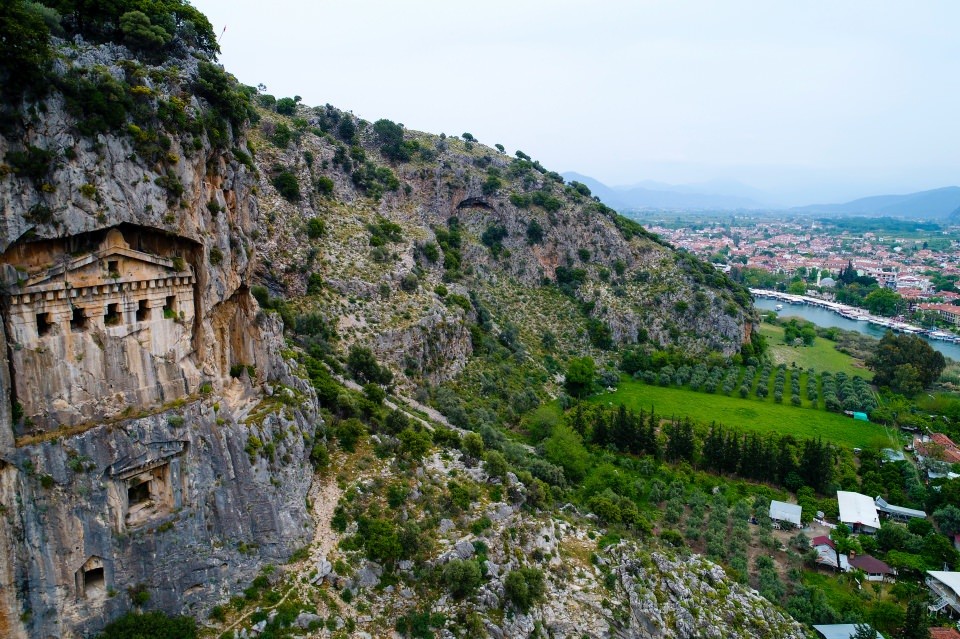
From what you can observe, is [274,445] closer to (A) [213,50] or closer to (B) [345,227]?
(A) [213,50]

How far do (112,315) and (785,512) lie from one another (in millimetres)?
48758

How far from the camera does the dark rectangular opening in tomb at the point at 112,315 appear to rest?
22438 mm

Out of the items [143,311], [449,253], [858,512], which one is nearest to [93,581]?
[143,311]

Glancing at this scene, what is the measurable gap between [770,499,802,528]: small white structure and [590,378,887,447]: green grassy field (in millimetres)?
15914

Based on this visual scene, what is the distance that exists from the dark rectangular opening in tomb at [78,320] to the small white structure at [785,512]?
159 ft

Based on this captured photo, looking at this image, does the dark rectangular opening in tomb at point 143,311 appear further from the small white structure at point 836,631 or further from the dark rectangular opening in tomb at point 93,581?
the small white structure at point 836,631

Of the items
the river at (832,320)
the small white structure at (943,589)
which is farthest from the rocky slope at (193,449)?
the river at (832,320)

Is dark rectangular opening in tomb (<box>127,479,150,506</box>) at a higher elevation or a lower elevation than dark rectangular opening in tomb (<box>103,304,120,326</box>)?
lower

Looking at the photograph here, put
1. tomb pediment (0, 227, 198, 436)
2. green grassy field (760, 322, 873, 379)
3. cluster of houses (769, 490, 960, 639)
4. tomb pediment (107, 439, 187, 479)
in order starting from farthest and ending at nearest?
green grassy field (760, 322, 873, 379)
cluster of houses (769, 490, 960, 639)
tomb pediment (107, 439, 187, 479)
tomb pediment (0, 227, 198, 436)

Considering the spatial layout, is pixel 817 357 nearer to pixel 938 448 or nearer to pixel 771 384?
pixel 771 384

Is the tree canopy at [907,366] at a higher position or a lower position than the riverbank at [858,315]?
higher

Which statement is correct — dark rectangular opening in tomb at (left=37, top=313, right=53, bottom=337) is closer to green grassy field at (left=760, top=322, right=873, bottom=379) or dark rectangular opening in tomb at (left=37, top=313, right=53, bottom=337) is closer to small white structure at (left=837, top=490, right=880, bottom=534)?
small white structure at (left=837, top=490, right=880, bottom=534)

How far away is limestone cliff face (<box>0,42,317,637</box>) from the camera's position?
20500 millimetres

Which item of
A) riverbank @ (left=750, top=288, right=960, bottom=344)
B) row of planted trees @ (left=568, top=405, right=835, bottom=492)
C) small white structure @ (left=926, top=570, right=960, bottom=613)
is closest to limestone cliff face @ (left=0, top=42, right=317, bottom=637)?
row of planted trees @ (left=568, top=405, right=835, bottom=492)
